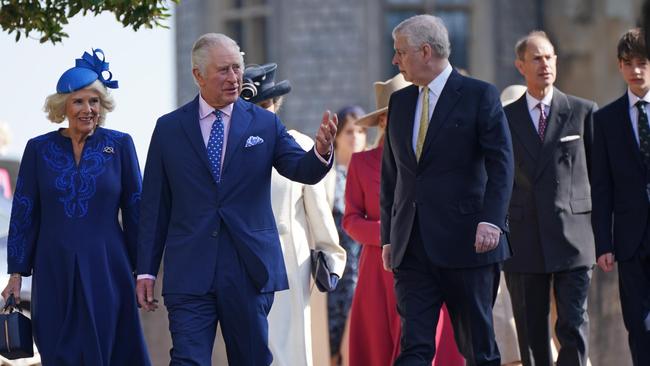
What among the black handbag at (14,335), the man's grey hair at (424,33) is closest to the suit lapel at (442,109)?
the man's grey hair at (424,33)

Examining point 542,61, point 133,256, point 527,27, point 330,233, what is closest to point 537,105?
point 542,61

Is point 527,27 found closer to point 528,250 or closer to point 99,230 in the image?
point 528,250

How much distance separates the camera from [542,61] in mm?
9766

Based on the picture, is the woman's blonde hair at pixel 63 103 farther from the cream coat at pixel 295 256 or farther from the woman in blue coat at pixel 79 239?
the cream coat at pixel 295 256

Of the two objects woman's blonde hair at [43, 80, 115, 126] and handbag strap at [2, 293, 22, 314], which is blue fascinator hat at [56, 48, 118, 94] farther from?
handbag strap at [2, 293, 22, 314]

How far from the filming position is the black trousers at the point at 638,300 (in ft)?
30.0

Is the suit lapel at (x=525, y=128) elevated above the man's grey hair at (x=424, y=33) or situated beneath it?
situated beneath

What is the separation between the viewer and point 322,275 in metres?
9.43

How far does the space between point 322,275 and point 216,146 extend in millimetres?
1628

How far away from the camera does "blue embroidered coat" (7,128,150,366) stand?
851 centimetres

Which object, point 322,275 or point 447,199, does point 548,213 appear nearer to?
point 322,275

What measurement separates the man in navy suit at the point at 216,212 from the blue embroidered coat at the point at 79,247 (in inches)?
21.7

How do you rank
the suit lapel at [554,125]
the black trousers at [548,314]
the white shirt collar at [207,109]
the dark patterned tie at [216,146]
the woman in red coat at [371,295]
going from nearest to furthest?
the dark patterned tie at [216,146], the white shirt collar at [207,109], the black trousers at [548,314], the suit lapel at [554,125], the woman in red coat at [371,295]

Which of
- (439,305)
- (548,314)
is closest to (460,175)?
(439,305)
